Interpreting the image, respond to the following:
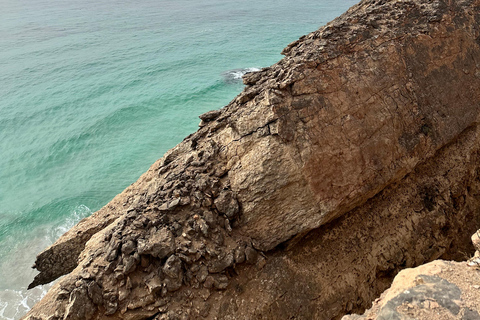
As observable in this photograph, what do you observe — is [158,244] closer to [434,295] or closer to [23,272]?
[434,295]

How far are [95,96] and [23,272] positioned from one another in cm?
1537

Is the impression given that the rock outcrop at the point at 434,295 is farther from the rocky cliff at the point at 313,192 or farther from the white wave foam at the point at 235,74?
the white wave foam at the point at 235,74

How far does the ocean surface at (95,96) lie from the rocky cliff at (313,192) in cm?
842

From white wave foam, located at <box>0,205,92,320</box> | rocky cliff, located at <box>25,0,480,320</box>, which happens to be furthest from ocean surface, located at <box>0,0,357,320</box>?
rocky cliff, located at <box>25,0,480,320</box>

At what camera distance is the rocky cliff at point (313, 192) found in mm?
6066

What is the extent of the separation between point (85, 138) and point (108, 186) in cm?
540

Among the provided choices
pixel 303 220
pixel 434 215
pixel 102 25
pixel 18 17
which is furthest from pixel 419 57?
pixel 18 17

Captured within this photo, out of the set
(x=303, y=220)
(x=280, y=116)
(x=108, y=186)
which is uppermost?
(x=280, y=116)

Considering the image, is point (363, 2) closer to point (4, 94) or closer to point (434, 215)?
point (434, 215)

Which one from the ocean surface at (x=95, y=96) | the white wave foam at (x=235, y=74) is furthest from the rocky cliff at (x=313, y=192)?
the white wave foam at (x=235, y=74)

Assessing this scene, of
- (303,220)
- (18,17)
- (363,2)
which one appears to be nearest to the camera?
(303,220)

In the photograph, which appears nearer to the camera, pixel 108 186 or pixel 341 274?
pixel 341 274

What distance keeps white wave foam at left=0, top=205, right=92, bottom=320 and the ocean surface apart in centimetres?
4

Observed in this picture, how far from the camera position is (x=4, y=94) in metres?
26.0
